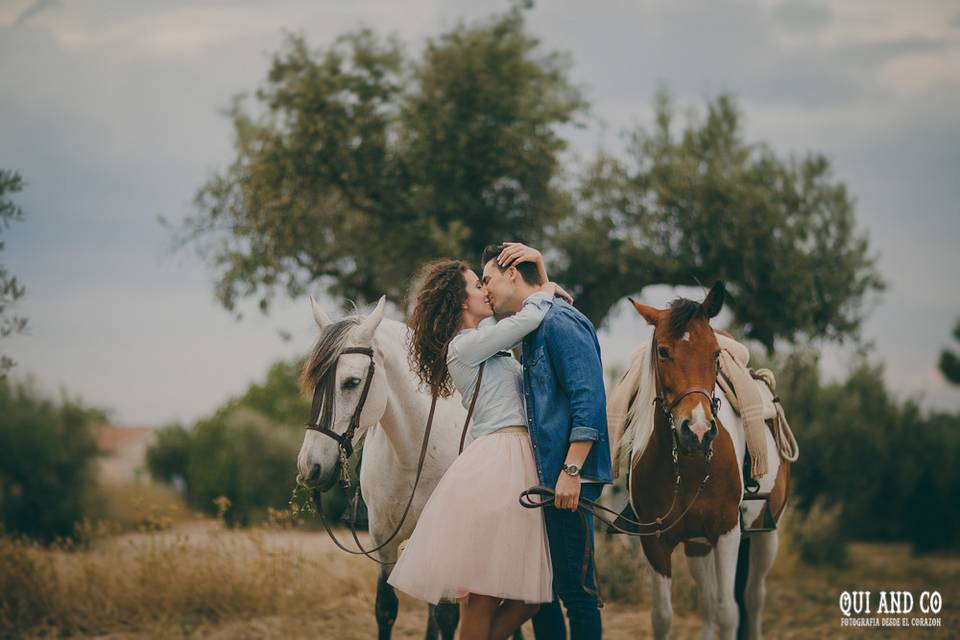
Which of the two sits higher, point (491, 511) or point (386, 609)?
point (491, 511)

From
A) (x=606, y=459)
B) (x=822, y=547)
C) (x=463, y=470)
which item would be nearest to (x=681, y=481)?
(x=606, y=459)

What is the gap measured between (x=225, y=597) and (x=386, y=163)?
22.5ft

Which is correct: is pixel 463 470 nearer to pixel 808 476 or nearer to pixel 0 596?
pixel 0 596

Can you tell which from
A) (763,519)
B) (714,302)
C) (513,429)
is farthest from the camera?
(763,519)

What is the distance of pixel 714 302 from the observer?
4.39 metres

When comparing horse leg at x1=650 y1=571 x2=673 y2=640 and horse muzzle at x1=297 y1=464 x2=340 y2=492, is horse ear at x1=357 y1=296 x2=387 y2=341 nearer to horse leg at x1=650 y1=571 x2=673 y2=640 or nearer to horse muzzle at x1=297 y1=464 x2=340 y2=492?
horse muzzle at x1=297 y1=464 x2=340 y2=492

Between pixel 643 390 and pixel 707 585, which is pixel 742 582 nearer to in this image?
pixel 707 585

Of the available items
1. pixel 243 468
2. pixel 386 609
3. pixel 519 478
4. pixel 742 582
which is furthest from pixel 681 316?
pixel 243 468

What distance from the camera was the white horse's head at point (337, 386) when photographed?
13.7ft

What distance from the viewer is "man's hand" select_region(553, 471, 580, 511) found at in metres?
3.32

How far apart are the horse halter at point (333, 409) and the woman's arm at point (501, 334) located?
98cm

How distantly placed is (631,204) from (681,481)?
882 centimetres

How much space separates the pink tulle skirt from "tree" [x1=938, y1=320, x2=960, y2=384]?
93.7ft

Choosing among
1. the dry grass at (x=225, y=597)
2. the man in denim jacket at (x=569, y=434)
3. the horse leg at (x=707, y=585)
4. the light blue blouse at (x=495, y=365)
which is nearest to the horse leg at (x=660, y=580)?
the horse leg at (x=707, y=585)
